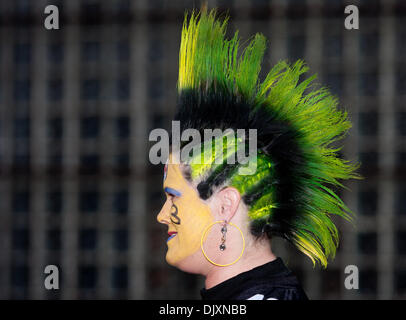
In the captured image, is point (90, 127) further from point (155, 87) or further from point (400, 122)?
point (400, 122)

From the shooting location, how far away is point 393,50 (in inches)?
491

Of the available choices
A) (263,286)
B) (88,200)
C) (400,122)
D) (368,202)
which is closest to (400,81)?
(400,122)

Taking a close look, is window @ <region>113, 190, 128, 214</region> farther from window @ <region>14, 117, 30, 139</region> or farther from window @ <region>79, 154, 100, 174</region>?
window @ <region>14, 117, 30, 139</region>

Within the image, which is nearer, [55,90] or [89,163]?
[89,163]

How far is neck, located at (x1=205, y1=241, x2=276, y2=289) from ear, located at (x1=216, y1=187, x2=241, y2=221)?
0.18 metres

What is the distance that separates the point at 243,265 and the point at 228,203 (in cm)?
25

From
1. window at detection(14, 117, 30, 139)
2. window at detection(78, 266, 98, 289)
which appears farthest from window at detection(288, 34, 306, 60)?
window at detection(78, 266, 98, 289)

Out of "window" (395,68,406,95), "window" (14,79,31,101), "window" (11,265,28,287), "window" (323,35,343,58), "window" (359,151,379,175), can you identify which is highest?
"window" (323,35,343,58)

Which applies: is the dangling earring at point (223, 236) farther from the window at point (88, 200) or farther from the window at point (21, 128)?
the window at point (21, 128)

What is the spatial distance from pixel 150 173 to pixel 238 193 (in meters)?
10.7

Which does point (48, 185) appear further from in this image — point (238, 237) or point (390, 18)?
point (238, 237)

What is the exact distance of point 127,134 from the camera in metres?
12.9

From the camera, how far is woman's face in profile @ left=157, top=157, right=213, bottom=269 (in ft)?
6.94

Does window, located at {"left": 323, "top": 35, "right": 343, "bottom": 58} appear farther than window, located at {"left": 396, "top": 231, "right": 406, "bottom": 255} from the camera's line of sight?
Yes
